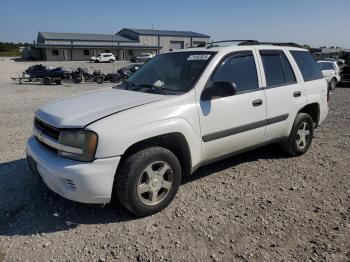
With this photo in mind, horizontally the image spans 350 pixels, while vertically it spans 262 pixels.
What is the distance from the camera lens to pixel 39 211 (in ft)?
11.9

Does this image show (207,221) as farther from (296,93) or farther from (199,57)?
(296,93)

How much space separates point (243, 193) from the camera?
411cm

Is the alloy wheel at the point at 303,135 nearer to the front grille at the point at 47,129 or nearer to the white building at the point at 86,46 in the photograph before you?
the front grille at the point at 47,129

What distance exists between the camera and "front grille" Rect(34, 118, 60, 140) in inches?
129

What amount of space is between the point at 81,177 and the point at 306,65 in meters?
4.14

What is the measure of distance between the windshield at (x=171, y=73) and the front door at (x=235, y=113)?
239mm

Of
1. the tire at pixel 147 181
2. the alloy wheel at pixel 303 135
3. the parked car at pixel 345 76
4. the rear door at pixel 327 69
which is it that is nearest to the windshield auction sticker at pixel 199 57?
the tire at pixel 147 181

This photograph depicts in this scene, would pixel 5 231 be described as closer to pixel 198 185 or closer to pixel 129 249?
pixel 129 249

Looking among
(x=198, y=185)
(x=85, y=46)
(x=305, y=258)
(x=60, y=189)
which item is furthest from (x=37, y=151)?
(x=85, y=46)

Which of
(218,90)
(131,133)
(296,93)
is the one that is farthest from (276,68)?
(131,133)

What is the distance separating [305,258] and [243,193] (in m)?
1.32

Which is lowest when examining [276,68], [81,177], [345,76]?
[81,177]

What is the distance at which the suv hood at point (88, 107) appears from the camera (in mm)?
3199

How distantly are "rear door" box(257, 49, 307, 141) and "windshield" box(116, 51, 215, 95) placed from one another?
1.00m
